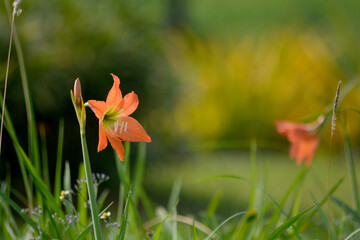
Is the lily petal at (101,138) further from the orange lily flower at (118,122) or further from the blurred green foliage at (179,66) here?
the blurred green foliage at (179,66)

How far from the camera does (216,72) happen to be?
4.48 metres

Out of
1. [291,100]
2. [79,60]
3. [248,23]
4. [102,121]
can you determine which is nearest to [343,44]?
[291,100]

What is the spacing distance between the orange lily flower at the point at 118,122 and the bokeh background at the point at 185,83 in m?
0.44

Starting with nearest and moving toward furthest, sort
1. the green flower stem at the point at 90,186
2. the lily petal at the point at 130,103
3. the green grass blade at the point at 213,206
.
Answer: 1. the green flower stem at the point at 90,186
2. the lily petal at the point at 130,103
3. the green grass blade at the point at 213,206

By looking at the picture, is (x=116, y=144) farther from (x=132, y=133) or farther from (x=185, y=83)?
(x=185, y=83)

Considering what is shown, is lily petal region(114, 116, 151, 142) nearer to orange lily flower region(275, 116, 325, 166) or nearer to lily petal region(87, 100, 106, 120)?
lily petal region(87, 100, 106, 120)

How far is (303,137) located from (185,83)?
194 centimetres

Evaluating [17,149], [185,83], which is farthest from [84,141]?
[185,83]

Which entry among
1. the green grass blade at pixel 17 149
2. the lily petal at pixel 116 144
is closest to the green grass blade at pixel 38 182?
the green grass blade at pixel 17 149

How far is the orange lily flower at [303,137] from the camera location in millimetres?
1145

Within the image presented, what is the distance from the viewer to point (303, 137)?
1155mm

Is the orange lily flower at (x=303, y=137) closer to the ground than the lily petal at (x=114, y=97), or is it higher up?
closer to the ground

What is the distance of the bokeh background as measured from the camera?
2416 mm

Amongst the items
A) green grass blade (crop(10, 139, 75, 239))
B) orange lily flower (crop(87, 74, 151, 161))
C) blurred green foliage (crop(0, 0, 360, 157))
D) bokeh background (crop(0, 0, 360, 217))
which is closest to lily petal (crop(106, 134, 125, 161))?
orange lily flower (crop(87, 74, 151, 161))
